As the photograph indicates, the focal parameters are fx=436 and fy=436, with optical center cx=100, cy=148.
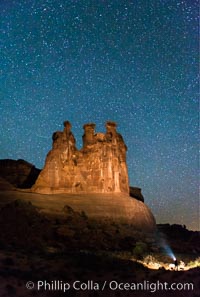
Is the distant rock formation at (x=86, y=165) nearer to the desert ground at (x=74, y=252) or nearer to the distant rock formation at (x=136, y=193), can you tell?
the desert ground at (x=74, y=252)

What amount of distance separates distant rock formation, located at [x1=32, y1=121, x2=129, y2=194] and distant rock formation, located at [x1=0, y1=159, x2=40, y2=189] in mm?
21037

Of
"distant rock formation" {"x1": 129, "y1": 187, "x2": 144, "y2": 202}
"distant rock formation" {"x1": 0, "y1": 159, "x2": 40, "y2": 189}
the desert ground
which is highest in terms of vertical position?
"distant rock formation" {"x1": 0, "y1": 159, "x2": 40, "y2": 189}

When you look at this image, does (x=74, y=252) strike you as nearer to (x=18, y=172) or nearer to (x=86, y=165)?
(x=86, y=165)

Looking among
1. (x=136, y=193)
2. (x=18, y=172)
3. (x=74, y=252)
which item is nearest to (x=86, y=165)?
(x=18, y=172)

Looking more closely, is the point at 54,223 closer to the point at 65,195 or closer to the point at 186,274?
the point at 65,195

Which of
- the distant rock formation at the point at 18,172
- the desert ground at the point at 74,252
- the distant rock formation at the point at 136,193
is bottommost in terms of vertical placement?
the desert ground at the point at 74,252

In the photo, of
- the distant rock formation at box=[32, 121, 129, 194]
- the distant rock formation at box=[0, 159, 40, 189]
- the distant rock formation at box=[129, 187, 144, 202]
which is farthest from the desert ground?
the distant rock formation at box=[129, 187, 144, 202]

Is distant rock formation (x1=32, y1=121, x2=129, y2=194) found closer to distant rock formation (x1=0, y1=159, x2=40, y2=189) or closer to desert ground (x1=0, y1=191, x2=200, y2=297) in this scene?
desert ground (x1=0, y1=191, x2=200, y2=297)

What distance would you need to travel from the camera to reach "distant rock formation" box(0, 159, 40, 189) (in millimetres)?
88506

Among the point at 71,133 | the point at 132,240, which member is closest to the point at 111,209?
the point at 132,240

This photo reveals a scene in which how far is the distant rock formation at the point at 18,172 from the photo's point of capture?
88506 mm

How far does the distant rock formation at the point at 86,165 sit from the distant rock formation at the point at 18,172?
69.0ft

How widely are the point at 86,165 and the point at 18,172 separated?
85.9 feet

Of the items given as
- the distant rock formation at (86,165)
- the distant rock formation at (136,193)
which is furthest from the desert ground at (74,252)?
the distant rock formation at (136,193)
